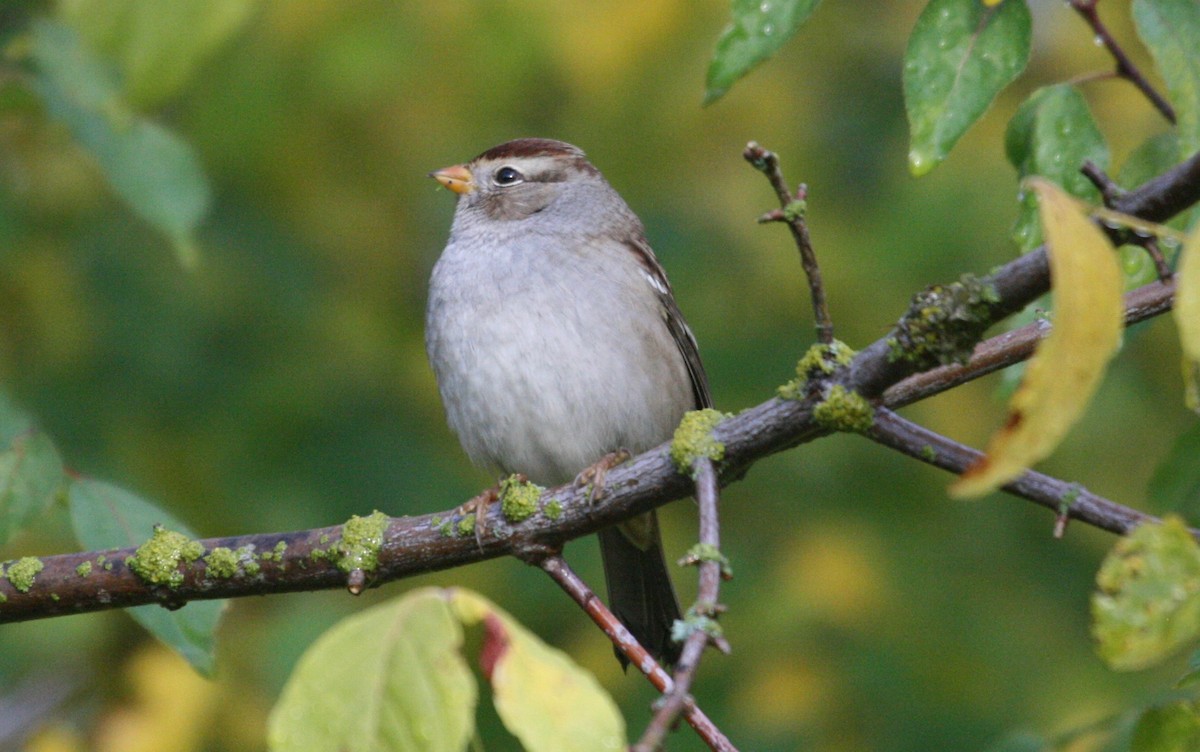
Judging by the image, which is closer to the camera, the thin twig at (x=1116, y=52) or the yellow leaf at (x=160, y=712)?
the thin twig at (x=1116, y=52)

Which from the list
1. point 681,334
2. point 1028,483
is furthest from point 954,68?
point 681,334

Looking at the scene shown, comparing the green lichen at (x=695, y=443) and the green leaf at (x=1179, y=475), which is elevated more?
the green lichen at (x=695, y=443)

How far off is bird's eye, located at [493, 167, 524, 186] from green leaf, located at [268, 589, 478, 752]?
3664 millimetres

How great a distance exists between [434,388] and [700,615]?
501 cm

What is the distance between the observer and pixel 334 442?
629 centimetres

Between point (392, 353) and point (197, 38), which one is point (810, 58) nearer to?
point (392, 353)

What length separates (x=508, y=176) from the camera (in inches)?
203

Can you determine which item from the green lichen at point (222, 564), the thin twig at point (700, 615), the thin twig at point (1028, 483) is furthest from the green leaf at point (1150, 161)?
the green lichen at point (222, 564)

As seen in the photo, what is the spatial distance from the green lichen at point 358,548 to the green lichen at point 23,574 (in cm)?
64

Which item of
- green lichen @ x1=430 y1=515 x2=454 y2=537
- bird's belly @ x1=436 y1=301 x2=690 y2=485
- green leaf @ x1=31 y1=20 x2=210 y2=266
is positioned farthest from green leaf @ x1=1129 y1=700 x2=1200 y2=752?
green leaf @ x1=31 y1=20 x2=210 y2=266

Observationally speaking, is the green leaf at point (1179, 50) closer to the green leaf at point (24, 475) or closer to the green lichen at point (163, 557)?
the green lichen at point (163, 557)

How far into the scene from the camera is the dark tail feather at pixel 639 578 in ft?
14.8

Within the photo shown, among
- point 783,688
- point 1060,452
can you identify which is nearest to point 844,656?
point 783,688

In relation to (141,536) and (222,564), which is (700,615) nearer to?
(222,564)
